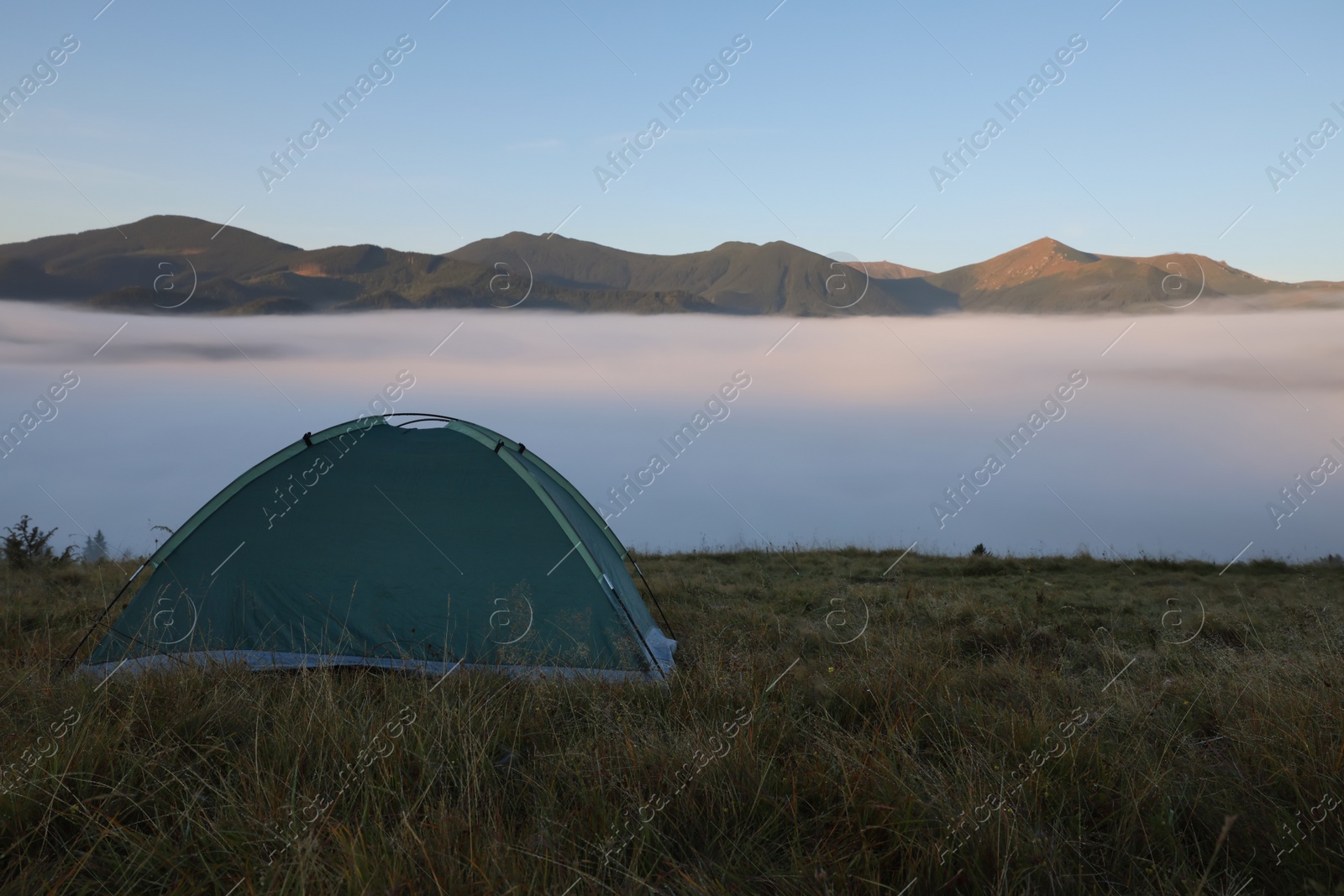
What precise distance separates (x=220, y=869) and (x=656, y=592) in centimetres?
698

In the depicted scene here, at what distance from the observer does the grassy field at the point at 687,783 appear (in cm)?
292

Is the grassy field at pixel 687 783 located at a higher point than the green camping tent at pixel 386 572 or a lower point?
lower

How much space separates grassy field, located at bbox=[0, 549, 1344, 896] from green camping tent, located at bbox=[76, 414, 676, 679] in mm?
614

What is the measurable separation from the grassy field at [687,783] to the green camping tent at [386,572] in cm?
61

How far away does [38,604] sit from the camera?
830cm

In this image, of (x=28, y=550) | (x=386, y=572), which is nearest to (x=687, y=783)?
(x=386, y=572)

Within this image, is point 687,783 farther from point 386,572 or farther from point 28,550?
point 28,550

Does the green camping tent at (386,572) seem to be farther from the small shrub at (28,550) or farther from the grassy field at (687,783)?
the small shrub at (28,550)

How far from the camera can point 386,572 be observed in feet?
19.6

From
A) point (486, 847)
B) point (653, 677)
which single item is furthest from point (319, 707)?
point (653, 677)

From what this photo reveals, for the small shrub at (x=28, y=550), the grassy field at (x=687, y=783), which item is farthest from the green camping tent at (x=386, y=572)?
the small shrub at (x=28, y=550)

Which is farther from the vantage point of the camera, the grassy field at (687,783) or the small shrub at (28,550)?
the small shrub at (28,550)

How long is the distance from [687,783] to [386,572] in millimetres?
3415

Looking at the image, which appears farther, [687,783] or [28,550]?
[28,550]
